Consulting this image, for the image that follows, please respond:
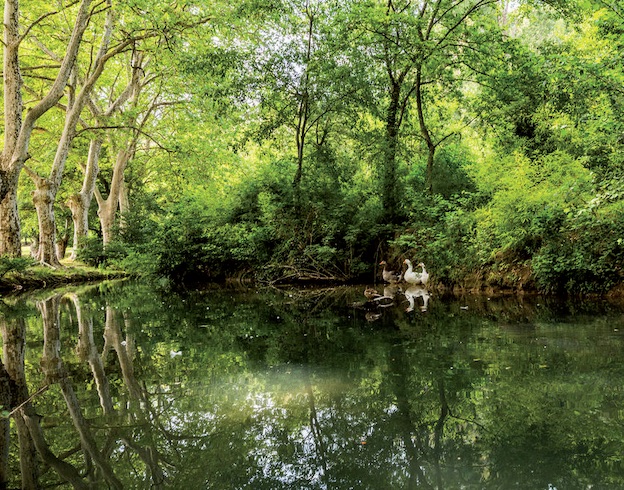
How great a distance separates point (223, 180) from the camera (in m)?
22.3

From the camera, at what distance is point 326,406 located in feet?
11.8

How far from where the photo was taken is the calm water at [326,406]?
2.55 metres

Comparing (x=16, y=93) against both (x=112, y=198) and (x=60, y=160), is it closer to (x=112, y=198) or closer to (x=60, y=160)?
(x=60, y=160)

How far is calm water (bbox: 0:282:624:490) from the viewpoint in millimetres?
2555

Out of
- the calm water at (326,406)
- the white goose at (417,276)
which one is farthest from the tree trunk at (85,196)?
the calm water at (326,406)

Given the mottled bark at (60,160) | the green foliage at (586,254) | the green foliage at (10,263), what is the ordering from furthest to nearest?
the mottled bark at (60,160)
the green foliage at (10,263)
the green foliage at (586,254)

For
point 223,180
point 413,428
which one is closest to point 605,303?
point 413,428

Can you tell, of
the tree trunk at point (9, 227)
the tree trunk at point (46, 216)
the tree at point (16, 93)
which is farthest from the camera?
the tree trunk at point (46, 216)

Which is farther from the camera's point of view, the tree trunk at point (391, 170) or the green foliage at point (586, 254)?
the tree trunk at point (391, 170)

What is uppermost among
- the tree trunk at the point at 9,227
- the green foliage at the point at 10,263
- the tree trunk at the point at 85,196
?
the tree trunk at the point at 85,196

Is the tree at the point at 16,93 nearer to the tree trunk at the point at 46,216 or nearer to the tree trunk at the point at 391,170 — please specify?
the tree trunk at the point at 46,216

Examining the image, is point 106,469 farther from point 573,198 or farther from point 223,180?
point 223,180

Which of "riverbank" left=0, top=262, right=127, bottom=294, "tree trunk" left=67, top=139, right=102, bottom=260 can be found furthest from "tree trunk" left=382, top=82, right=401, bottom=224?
"tree trunk" left=67, top=139, right=102, bottom=260

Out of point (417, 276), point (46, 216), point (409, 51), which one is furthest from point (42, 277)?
point (409, 51)
